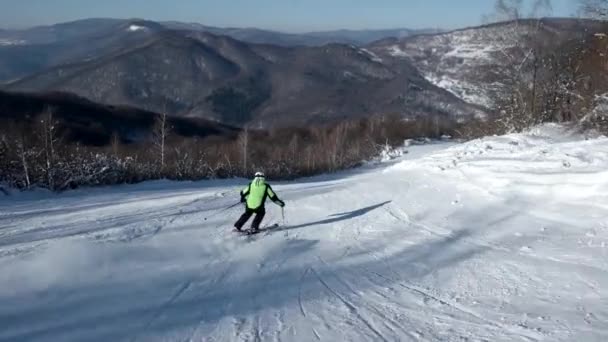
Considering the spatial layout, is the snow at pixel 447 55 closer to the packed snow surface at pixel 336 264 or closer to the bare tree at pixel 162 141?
the bare tree at pixel 162 141

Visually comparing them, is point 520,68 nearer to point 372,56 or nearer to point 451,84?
point 451,84

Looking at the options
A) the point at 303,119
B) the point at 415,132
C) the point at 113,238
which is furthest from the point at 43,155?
the point at 303,119

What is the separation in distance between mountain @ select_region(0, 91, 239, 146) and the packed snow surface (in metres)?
62.0

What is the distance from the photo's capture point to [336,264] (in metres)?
10.6

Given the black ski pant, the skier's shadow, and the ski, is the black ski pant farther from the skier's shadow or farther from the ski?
the skier's shadow

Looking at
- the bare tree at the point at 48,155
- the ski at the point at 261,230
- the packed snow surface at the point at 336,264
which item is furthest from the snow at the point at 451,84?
the ski at the point at 261,230

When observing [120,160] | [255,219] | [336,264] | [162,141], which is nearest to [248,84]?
[162,141]

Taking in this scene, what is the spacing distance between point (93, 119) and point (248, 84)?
59.6m

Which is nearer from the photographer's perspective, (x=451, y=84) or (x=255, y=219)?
(x=255, y=219)

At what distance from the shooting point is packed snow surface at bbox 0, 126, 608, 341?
752 centimetres

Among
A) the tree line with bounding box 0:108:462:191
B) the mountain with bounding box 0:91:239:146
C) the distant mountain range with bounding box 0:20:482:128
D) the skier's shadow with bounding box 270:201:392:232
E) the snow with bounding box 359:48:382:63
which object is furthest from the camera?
the snow with bounding box 359:48:382:63

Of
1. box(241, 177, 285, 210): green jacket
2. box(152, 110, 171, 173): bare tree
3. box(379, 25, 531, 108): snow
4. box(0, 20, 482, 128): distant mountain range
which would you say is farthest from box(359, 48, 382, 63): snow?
box(241, 177, 285, 210): green jacket

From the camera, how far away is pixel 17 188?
2080cm

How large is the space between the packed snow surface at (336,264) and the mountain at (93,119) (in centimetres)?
6197
